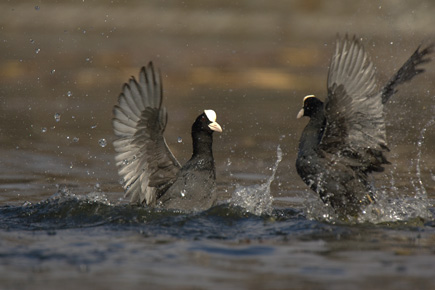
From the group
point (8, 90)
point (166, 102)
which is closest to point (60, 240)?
point (166, 102)

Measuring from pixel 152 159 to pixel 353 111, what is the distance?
5.34 feet

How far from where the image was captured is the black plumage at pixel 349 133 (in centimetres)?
596

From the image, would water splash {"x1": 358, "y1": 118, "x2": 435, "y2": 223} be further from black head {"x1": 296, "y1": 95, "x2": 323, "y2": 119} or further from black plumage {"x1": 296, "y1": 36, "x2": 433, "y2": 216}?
black head {"x1": 296, "y1": 95, "x2": 323, "y2": 119}

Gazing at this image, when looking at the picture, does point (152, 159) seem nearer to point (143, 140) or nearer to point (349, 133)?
point (143, 140)

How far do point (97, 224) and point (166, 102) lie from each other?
6.27m

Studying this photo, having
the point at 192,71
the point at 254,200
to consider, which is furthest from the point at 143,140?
the point at 192,71

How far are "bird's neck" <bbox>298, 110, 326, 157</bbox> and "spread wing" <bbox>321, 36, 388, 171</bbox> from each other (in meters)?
0.09

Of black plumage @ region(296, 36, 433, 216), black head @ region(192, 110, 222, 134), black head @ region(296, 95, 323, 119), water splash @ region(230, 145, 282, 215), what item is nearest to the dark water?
water splash @ region(230, 145, 282, 215)

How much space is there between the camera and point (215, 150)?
9125mm

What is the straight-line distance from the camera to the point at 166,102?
1187cm

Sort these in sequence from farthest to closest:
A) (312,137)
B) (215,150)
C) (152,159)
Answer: (215,150) < (152,159) < (312,137)

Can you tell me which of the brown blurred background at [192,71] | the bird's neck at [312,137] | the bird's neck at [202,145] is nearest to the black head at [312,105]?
the bird's neck at [312,137]

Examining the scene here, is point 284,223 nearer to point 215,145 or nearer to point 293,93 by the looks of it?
point 215,145

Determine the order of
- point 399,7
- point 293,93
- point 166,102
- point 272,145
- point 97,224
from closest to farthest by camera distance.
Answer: point 97,224 < point 272,145 < point 166,102 < point 293,93 < point 399,7
